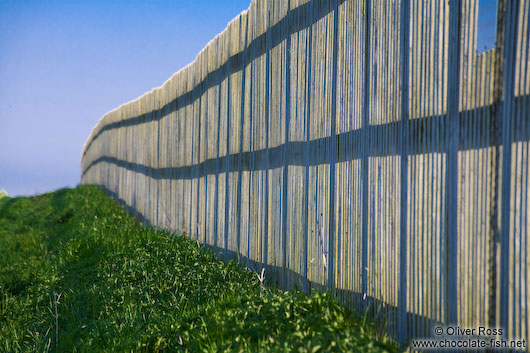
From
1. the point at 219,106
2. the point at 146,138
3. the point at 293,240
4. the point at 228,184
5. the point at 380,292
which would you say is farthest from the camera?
the point at 146,138

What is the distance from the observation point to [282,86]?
4379 millimetres

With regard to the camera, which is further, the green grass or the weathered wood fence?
the green grass

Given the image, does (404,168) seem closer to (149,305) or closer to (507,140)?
(507,140)

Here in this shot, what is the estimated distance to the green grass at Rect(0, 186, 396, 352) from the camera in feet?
9.45

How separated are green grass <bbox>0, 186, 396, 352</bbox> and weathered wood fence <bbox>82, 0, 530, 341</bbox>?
34 centimetres

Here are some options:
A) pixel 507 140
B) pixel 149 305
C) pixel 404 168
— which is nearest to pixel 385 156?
pixel 404 168

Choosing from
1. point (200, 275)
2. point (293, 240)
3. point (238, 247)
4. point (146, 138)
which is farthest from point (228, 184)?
point (146, 138)

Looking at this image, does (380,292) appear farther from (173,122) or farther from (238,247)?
(173,122)

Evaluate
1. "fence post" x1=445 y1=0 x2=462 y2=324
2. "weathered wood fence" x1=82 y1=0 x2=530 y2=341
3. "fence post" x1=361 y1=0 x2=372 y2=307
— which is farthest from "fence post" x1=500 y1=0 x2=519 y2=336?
"fence post" x1=361 y1=0 x2=372 y2=307

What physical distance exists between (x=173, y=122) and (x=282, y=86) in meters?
3.97

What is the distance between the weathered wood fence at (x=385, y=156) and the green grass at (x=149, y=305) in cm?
34

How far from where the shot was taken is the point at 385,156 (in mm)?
3061

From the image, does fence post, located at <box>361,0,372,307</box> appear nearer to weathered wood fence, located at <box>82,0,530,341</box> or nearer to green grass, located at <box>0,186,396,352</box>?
weathered wood fence, located at <box>82,0,530,341</box>

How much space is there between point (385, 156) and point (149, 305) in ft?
7.27
